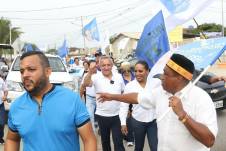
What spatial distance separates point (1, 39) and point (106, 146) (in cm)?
5512

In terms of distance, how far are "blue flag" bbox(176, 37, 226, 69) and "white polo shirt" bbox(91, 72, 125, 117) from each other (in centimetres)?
237

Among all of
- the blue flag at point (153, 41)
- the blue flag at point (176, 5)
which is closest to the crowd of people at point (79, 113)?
the blue flag at point (153, 41)

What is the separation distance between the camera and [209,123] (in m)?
3.21

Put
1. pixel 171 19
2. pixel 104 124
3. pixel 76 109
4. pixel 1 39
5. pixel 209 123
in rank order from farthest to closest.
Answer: pixel 1 39, pixel 104 124, pixel 171 19, pixel 209 123, pixel 76 109

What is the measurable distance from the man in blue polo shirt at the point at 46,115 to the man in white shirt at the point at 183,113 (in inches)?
27.1

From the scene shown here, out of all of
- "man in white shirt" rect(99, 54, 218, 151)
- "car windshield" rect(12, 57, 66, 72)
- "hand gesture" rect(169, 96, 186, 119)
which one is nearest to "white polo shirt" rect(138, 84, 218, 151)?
"man in white shirt" rect(99, 54, 218, 151)

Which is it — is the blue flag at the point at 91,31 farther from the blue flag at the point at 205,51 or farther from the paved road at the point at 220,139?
the blue flag at the point at 205,51

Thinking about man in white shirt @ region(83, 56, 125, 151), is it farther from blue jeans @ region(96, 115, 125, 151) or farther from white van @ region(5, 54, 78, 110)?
white van @ region(5, 54, 78, 110)

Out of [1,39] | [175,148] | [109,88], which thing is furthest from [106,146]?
[1,39]

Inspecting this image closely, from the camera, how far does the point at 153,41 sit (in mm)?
5352

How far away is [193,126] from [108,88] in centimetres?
331

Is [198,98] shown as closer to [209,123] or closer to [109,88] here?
[209,123]

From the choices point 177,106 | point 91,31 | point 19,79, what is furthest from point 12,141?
point 91,31

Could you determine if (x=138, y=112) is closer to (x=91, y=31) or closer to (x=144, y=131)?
(x=144, y=131)
